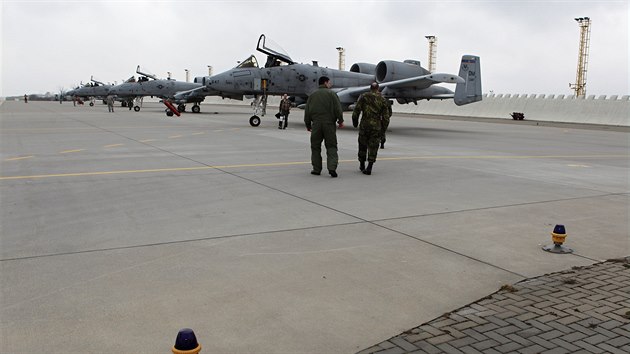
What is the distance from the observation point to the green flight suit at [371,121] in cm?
912

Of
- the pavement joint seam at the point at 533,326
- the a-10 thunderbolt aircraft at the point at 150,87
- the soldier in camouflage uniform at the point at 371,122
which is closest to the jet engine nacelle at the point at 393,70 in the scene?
the soldier in camouflage uniform at the point at 371,122

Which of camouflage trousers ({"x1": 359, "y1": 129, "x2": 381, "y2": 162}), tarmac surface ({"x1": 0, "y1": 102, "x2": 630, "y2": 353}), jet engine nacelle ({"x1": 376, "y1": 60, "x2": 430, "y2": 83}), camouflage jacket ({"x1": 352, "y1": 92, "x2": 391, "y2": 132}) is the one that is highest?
jet engine nacelle ({"x1": 376, "y1": 60, "x2": 430, "y2": 83})

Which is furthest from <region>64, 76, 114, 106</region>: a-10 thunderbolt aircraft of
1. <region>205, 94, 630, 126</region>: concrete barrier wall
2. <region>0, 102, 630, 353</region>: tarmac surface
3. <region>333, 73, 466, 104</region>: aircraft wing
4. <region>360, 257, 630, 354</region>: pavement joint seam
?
<region>360, 257, 630, 354</region>: pavement joint seam

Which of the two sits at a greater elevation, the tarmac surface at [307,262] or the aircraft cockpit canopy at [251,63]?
the aircraft cockpit canopy at [251,63]

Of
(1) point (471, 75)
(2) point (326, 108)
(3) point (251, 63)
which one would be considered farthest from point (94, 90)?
(2) point (326, 108)

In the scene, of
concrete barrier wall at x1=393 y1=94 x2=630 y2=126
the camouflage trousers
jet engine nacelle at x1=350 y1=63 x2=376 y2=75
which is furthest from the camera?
concrete barrier wall at x1=393 y1=94 x2=630 y2=126

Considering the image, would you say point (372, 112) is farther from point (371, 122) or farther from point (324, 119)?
point (324, 119)

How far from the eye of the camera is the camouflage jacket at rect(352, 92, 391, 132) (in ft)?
30.1

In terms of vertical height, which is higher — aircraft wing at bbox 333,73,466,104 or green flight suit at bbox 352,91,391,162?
aircraft wing at bbox 333,73,466,104

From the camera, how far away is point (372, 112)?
920cm

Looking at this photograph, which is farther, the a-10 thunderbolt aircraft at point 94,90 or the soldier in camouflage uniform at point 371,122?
the a-10 thunderbolt aircraft at point 94,90

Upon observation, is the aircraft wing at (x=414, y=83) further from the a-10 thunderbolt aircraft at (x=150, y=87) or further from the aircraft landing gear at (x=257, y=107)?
the a-10 thunderbolt aircraft at (x=150, y=87)

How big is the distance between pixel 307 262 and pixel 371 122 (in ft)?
17.4

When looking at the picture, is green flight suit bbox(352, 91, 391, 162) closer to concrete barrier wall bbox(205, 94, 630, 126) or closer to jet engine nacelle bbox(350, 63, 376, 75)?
jet engine nacelle bbox(350, 63, 376, 75)
